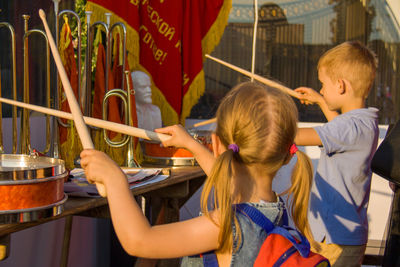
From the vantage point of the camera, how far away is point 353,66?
180cm

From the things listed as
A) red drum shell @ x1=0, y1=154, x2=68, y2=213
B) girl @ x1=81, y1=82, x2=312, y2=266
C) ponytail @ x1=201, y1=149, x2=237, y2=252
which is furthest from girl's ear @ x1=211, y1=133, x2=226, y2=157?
red drum shell @ x1=0, y1=154, x2=68, y2=213

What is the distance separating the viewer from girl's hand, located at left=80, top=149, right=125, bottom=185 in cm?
94

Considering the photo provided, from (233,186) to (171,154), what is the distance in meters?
0.96

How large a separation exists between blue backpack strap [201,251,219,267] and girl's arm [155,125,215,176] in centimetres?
26

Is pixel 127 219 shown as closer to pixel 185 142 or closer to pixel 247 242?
pixel 247 242

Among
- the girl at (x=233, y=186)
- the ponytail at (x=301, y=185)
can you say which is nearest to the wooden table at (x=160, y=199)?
the girl at (x=233, y=186)

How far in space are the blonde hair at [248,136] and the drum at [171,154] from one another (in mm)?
911

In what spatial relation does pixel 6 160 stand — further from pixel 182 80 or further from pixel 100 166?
pixel 182 80

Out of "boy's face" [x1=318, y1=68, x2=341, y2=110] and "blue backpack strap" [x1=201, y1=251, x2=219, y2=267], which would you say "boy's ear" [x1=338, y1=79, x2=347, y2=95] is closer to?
"boy's face" [x1=318, y1=68, x2=341, y2=110]

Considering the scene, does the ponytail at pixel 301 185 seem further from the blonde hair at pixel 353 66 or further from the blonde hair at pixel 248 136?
the blonde hair at pixel 353 66

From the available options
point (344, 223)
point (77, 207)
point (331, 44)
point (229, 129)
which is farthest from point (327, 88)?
point (331, 44)

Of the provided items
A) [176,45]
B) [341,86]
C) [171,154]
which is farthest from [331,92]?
[176,45]

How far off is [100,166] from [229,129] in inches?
10.9

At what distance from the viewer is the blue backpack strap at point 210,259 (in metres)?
1.05
